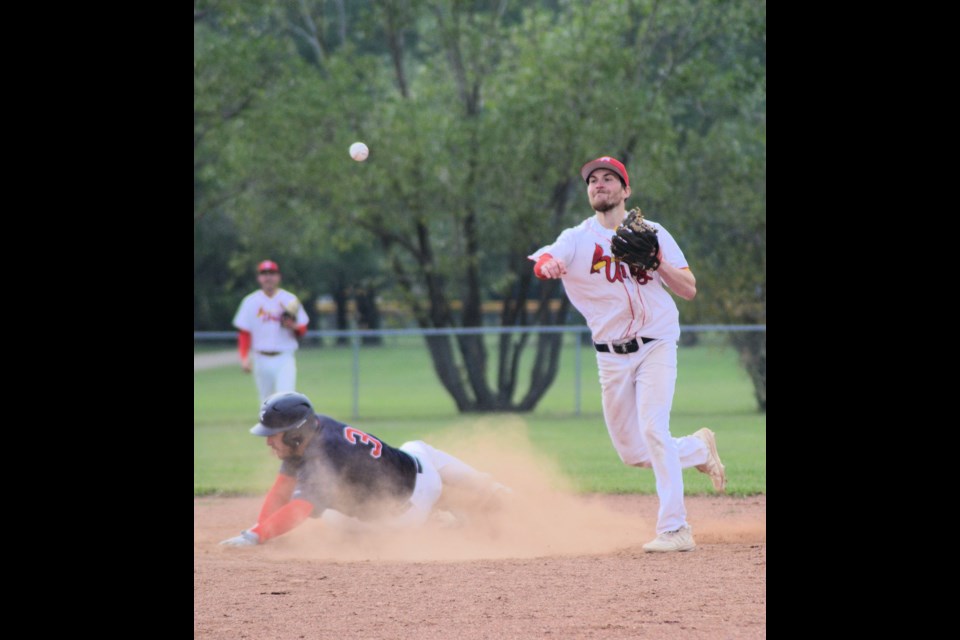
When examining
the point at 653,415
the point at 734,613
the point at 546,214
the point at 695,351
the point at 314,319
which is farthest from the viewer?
the point at 314,319

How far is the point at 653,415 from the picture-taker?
6.84 metres

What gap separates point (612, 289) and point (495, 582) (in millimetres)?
1918

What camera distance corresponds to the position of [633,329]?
698 centimetres

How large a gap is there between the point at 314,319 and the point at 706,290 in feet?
89.4

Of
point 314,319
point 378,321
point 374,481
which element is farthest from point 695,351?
point 374,481

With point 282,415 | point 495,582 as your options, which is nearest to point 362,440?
point 282,415

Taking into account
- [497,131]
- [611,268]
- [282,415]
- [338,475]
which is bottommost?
[338,475]

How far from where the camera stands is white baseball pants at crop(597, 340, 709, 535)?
22.3 ft

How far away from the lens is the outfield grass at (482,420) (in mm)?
11677

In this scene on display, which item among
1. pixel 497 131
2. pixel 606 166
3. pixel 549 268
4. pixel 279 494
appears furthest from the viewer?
pixel 497 131

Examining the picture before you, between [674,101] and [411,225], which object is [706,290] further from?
[411,225]

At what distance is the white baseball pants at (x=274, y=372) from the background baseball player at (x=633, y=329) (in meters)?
7.33

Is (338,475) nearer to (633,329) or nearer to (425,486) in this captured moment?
(425,486)
